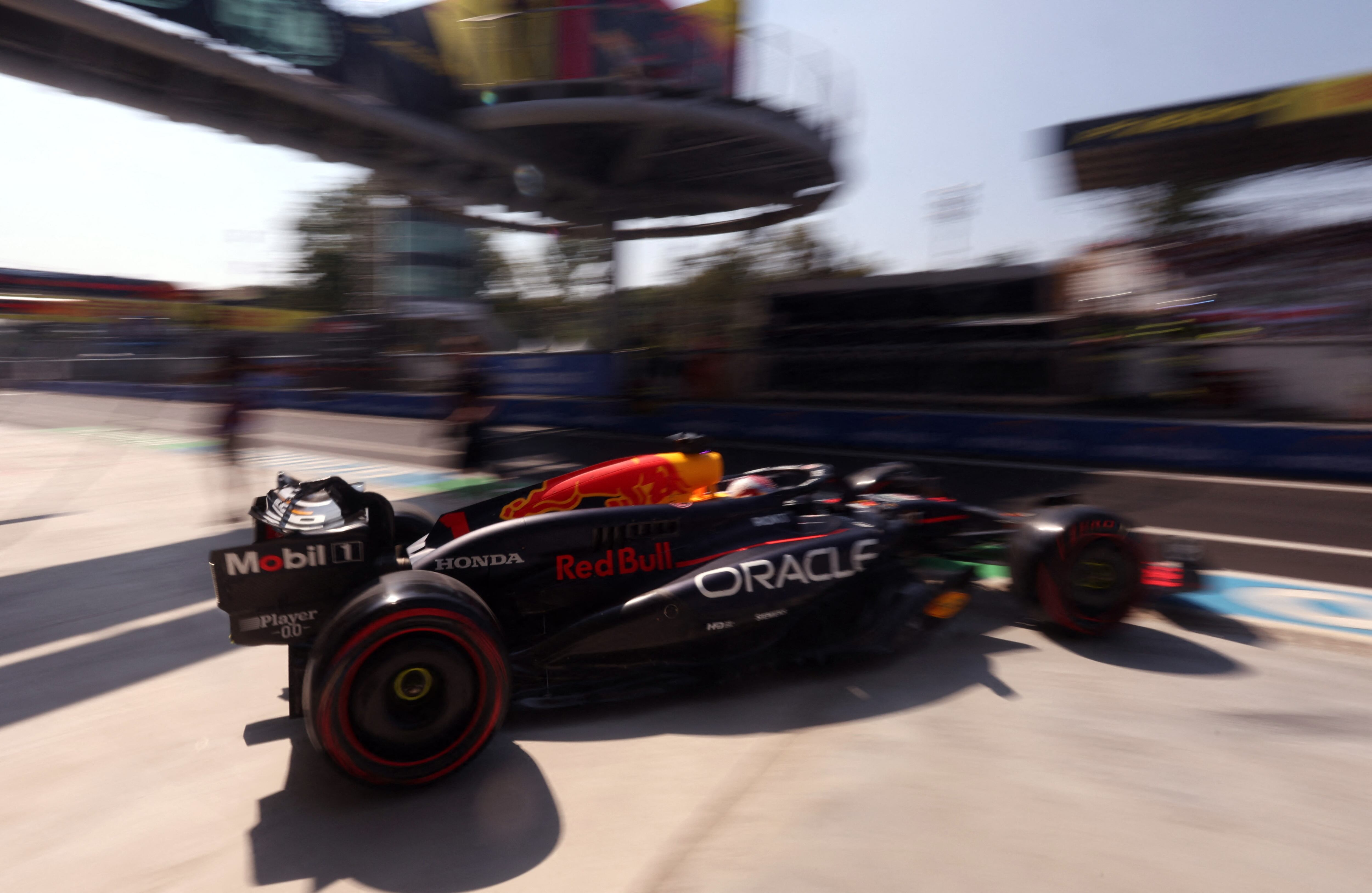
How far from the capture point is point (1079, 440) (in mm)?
7852

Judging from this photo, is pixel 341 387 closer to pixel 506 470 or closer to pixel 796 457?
pixel 506 470

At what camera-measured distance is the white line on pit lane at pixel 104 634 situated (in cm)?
404

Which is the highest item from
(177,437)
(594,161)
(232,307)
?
(594,161)

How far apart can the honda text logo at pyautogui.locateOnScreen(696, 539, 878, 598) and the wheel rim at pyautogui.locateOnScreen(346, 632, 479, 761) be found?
1.03 m

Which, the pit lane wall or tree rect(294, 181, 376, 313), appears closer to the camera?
the pit lane wall

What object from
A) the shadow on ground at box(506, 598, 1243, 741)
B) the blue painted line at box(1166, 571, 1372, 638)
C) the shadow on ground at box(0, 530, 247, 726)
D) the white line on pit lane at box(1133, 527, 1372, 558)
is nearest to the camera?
the shadow on ground at box(506, 598, 1243, 741)

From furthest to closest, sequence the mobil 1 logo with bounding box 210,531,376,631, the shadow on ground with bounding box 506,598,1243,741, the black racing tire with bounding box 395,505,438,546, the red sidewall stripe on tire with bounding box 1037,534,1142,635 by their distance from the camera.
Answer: the black racing tire with bounding box 395,505,438,546 → the red sidewall stripe on tire with bounding box 1037,534,1142,635 → the shadow on ground with bounding box 506,598,1243,741 → the mobil 1 logo with bounding box 210,531,376,631

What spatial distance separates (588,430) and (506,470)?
243 cm

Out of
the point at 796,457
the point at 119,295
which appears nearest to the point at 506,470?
the point at 796,457

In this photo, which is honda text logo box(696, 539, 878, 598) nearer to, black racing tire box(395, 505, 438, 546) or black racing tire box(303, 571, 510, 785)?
black racing tire box(303, 571, 510, 785)

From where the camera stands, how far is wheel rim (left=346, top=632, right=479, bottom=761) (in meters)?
2.70

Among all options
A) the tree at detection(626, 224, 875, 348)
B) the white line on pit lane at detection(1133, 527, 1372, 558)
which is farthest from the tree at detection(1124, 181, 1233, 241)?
the white line on pit lane at detection(1133, 527, 1372, 558)

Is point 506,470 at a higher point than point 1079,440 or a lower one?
lower

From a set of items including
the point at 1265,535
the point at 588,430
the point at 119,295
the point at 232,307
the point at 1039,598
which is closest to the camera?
the point at 1039,598
